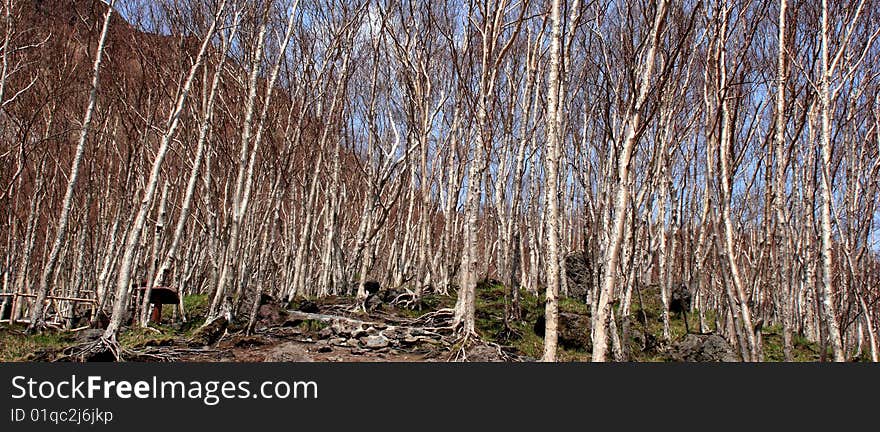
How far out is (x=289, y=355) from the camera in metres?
6.85

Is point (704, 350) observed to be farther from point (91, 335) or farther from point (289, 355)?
point (91, 335)

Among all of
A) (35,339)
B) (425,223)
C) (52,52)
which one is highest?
(52,52)

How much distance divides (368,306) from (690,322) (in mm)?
6979

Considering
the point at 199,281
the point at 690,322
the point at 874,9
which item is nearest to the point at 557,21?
the point at 874,9

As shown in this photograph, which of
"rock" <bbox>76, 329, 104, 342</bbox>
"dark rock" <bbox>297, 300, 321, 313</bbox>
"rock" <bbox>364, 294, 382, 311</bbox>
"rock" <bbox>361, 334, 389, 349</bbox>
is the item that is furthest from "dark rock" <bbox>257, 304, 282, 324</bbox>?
"rock" <bbox>76, 329, 104, 342</bbox>

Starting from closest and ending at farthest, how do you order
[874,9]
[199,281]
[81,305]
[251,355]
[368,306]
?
[251,355] → [874,9] → [368,306] → [81,305] → [199,281]

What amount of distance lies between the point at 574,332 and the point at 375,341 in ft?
9.54

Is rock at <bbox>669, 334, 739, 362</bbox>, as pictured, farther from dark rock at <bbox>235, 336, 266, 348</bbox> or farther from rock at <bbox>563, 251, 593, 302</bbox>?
rock at <bbox>563, 251, 593, 302</bbox>

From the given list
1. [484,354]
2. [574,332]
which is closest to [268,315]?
[484,354]

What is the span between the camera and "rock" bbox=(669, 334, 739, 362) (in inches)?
291

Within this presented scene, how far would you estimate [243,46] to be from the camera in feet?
36.3

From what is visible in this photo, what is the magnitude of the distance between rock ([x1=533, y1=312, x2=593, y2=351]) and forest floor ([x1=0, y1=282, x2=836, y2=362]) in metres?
0.01

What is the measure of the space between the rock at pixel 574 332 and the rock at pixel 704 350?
1.22 meters

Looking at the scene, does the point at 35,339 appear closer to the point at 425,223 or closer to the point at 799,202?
the point at 425,223
